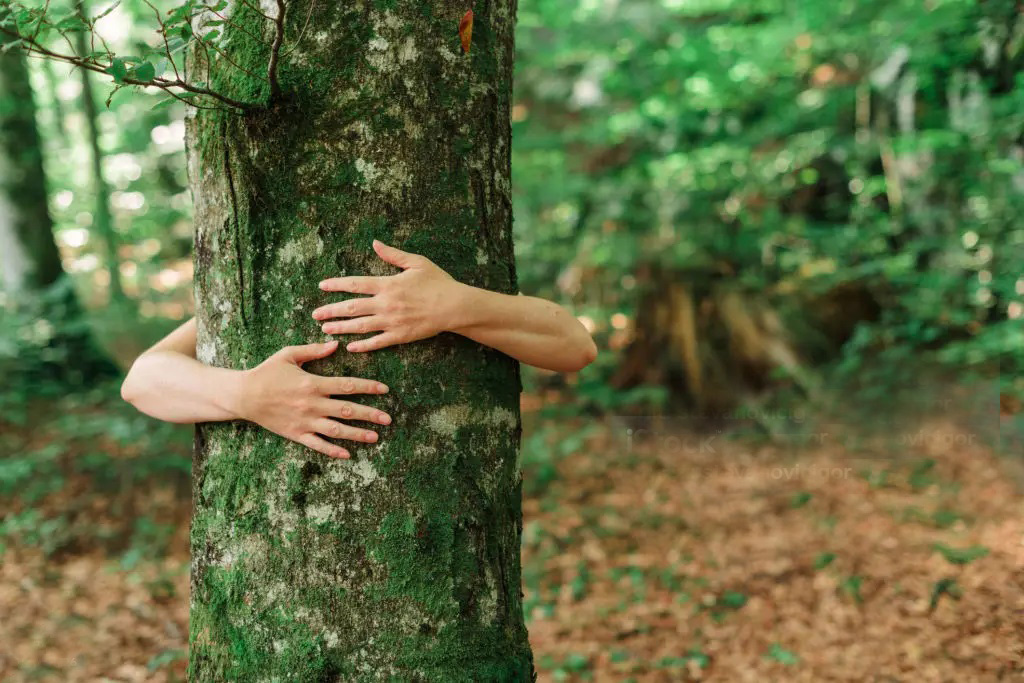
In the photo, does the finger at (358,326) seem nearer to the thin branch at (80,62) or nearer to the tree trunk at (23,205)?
the thin branch at (80,62)

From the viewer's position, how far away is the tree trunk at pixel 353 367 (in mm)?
1602

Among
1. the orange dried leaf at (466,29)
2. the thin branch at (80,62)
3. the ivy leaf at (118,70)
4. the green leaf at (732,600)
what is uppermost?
the orange dried leaf at (466,29)

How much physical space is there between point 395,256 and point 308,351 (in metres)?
0.29

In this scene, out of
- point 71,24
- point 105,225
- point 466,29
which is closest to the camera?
point 71,24

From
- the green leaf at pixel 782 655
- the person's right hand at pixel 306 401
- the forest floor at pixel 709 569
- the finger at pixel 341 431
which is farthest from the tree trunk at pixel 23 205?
the green leaf at pixel 782 655

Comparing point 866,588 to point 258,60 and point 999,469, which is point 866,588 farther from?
point 258,60

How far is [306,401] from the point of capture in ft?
5.17

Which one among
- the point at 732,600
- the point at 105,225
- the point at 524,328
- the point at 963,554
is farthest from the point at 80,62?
the point at 105,225

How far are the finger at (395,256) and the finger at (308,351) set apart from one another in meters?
0.22

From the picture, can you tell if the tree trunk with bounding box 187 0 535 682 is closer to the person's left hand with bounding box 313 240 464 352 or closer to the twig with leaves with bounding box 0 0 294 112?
the person's left hand with bounding box 313 240 464 352

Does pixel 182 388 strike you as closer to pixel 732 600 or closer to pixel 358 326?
pixel 358 326

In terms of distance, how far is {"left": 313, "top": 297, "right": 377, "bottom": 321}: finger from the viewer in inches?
62.7

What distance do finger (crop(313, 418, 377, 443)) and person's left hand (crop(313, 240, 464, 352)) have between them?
0.17 metres

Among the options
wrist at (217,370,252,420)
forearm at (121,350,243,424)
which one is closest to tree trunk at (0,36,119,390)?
forearm at (121,350,243,424)
